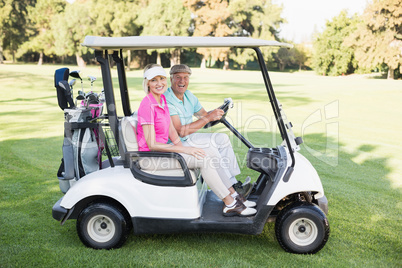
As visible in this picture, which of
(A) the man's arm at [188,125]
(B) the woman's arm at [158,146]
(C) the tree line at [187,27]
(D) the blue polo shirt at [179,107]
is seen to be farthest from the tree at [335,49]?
(B) the woman's arm at [158,146]

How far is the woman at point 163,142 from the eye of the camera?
2883 millimetres

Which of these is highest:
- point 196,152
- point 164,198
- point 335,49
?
point 335,49

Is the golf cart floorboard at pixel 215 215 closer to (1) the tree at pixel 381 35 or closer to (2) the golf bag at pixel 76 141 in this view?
(2) the golf bag at pixel 76 141

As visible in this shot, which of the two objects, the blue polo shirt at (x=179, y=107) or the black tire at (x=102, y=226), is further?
the blue polo shirt at (x=179, y=107)

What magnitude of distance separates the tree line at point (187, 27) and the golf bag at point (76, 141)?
112ft

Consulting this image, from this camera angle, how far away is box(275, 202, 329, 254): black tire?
9.40 ft

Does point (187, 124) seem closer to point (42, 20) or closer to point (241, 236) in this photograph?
point (241, 236)

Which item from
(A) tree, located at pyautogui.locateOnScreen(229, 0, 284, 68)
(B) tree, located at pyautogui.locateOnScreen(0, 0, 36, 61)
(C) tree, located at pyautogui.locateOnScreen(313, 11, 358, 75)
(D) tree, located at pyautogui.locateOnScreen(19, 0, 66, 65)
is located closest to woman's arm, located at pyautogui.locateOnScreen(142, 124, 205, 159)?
(B) tree, located at pyautogui.locateOnScreen(0, 0, 36, 61)

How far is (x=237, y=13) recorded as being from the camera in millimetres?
46531

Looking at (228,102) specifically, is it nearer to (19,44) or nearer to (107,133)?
(107,133)

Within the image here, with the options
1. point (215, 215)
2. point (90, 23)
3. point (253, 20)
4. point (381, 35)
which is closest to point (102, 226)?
point (215, 215)

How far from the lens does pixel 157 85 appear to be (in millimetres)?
2980

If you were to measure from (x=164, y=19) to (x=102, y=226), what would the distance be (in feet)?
133

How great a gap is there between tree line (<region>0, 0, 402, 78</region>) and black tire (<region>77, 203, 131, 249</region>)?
3472cm
